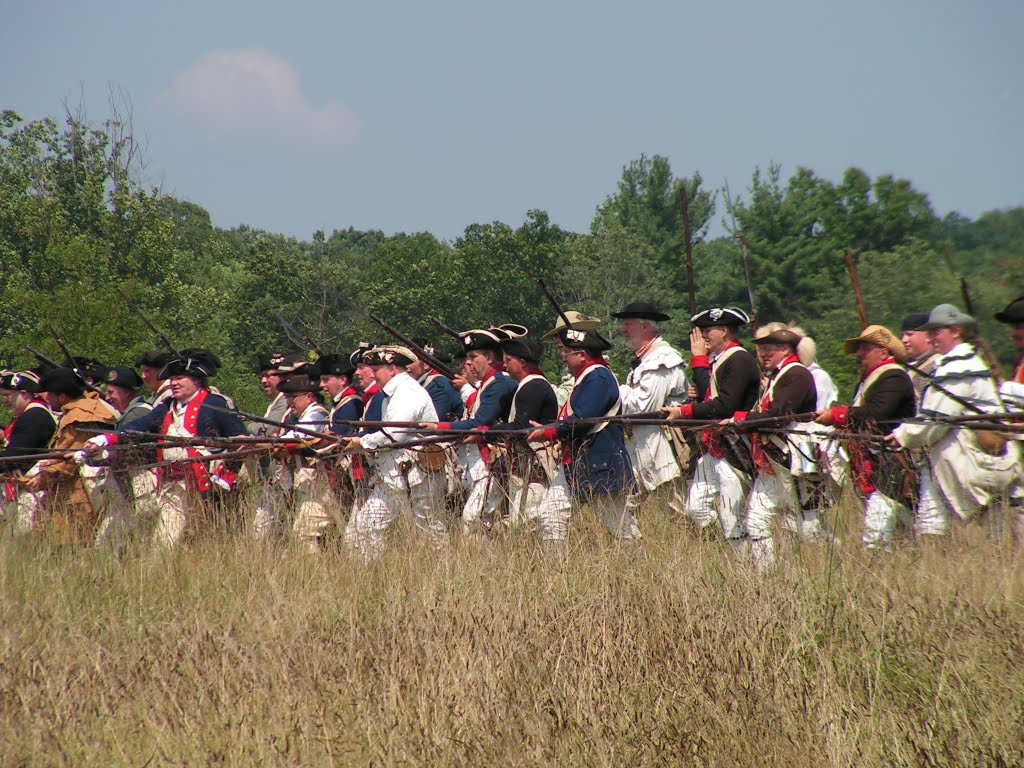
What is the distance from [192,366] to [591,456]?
3.64 meters

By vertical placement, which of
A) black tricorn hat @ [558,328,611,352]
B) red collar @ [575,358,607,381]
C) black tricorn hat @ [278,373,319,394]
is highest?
black tricorn hat @ [558,328,611,352]

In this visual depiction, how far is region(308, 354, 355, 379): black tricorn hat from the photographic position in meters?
10.2

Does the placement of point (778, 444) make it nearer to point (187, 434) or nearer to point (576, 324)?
point (576, 324)

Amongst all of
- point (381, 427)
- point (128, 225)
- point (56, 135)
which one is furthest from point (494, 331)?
point (56, 135)

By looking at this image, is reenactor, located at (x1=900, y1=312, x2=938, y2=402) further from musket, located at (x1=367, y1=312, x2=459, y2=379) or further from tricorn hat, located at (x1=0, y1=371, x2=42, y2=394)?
tricorn hat, located at (x1=0, y1=371, x2=42, y2=394)

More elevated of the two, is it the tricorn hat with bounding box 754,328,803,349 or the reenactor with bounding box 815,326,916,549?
the tricorn hat with bounding box 754,328,803,349

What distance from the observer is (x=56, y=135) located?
1677 inches

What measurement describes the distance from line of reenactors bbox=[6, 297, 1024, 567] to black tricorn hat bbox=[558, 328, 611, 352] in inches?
0.6

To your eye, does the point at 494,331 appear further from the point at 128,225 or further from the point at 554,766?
the point at 128,225

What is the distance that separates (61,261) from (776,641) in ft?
60.8

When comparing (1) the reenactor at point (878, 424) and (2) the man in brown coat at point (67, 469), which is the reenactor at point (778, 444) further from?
(2) the man in brown coat at point (67, 469)

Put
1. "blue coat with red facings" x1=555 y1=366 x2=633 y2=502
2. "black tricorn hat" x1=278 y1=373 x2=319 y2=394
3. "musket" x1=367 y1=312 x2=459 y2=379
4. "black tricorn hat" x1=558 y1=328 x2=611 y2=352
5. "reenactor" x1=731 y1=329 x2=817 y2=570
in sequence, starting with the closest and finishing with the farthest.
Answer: "reenactor" x1=731 y1=329 x2=817 y2=570
"blue coat with red facings" x1=555 y1=366 x2=633 y2=502
"black tricorn hat" x1=558 y1=328 x2=611 y2=352
"musket" x1=367 y1=312 x2=459 y2=379
"black tricorn hat" x1=278 y1=373 x2=319 y2=394

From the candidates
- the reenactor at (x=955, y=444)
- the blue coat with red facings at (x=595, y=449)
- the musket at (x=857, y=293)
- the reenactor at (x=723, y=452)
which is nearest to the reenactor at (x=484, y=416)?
the blue coat with red facings at (x=595, y=449)

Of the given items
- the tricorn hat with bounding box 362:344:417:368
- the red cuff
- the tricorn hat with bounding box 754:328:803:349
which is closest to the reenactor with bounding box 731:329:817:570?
the tricorn hat with bounding box 754:328:803:349
